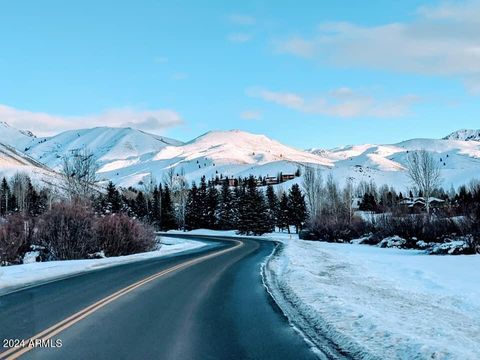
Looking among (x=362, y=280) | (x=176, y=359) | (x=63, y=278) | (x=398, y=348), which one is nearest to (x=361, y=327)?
(x=398, y=348)

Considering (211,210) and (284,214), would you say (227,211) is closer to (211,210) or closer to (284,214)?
(211,210)

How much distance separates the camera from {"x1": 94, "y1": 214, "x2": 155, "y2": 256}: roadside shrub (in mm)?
29234

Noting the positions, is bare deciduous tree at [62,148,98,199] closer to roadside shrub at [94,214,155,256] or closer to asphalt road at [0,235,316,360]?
roadside shrub at [94,214,155,256]

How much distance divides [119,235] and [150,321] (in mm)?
21630

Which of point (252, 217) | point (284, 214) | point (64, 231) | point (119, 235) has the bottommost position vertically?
point (119, 235)

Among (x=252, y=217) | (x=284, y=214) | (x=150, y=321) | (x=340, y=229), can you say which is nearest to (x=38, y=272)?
(x=150, y=321)

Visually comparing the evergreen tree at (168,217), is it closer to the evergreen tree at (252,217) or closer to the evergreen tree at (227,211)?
the evergreen tree at (227,211)

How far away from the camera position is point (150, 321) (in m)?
9.23

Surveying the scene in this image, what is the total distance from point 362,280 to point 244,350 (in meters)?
9.63

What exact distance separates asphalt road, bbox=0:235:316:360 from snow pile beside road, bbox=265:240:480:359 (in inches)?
28.9

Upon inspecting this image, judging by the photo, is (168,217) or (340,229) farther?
(168,217)

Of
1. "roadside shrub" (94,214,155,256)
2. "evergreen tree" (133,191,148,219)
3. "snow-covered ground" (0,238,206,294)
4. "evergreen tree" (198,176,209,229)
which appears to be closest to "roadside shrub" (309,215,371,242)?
"roadside shrub" (94,214,155,256)

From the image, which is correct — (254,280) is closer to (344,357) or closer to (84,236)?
(344,357)

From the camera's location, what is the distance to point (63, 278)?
16.5 metres
